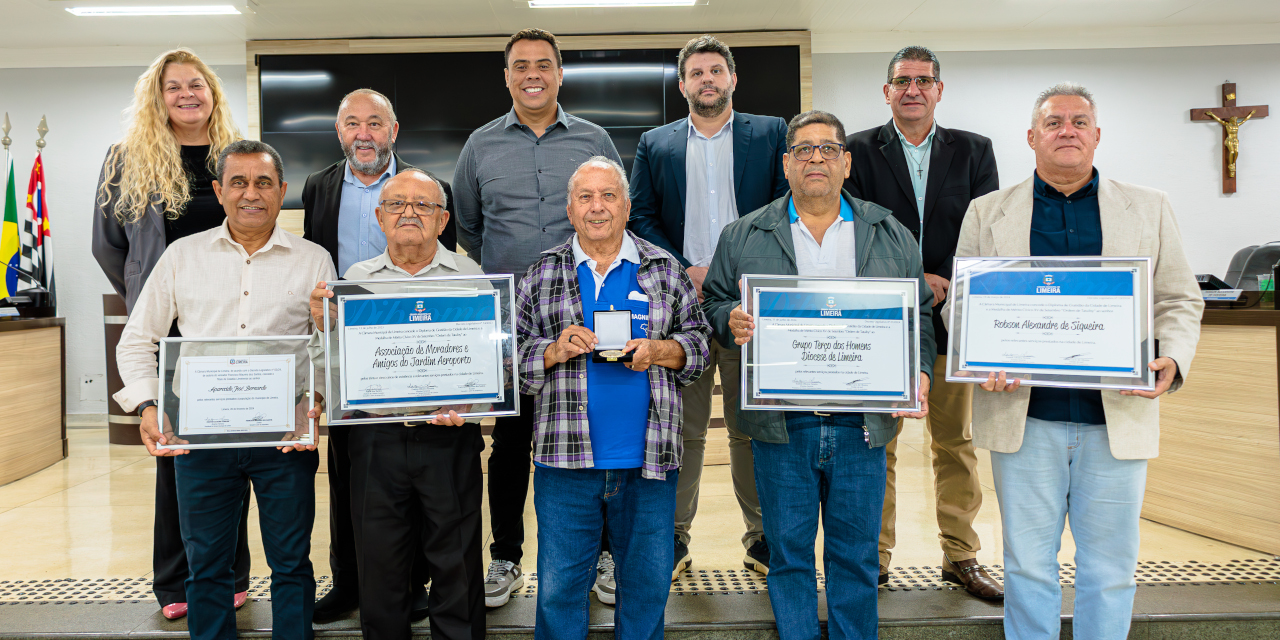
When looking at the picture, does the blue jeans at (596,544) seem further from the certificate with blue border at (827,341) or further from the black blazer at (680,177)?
the black blazer at (680,177)

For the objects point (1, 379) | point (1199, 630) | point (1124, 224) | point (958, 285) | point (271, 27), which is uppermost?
point (271, 27)

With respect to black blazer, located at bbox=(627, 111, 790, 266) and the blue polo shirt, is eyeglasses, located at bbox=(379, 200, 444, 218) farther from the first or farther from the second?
the blue polo shirt

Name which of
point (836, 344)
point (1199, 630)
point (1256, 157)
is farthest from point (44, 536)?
point (1256, 157)

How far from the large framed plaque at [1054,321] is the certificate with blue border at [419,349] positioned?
132 centimetres

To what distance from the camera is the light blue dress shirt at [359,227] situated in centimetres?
252

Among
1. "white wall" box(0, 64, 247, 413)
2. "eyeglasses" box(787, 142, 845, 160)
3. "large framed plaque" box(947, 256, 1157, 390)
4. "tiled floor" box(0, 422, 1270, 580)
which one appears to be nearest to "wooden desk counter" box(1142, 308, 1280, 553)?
"tiled floor" box(0, 422, 1270, 580)

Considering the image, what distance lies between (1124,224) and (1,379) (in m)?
6.19

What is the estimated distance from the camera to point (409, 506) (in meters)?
2.08

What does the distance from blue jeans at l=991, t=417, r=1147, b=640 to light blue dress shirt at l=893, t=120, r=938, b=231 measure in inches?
39.0

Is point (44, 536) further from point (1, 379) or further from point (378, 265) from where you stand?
point (378, 265)

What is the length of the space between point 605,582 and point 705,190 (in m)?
1.49

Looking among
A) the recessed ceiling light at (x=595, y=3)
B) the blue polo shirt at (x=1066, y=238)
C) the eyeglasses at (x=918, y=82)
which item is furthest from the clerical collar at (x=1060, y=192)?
the recessed ceiling light at (x=595, y=3)

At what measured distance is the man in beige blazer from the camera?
78.5 inches

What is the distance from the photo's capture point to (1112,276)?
6.43 feet
